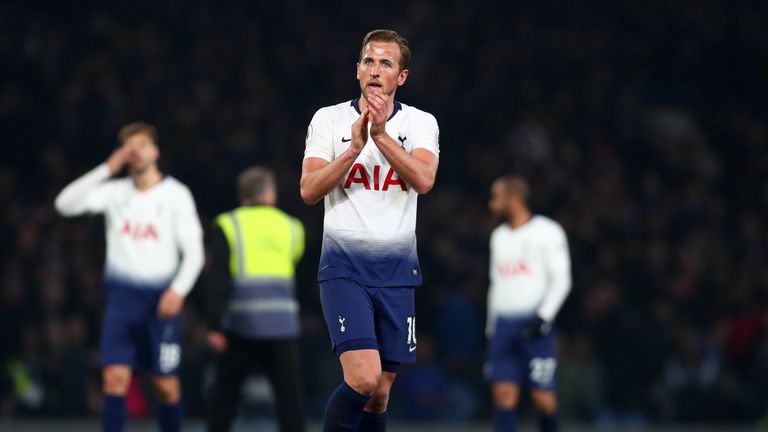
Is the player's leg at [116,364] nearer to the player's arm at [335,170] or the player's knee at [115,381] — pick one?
the player's knee at [115,381]

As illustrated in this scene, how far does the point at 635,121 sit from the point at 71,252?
877 cm

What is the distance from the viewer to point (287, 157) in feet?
57.6

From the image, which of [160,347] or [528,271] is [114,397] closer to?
[160,347]

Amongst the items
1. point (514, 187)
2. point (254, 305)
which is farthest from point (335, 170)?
point (514, 187)

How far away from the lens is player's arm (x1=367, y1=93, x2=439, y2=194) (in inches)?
242

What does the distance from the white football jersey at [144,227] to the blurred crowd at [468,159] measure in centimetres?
518

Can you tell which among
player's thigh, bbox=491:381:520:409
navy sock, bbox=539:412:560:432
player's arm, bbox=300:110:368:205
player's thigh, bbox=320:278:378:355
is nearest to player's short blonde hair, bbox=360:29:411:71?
player's arm, bbox=300:110:368:205

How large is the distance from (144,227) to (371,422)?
3.11 metres

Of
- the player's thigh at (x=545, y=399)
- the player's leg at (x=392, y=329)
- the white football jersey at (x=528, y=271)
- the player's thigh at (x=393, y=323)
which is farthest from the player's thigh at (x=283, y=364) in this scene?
the player's thigh at (x=393, y=323)

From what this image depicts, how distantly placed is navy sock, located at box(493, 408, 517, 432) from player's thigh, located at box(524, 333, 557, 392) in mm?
286

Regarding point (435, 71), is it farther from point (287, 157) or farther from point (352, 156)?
point (352, 156)

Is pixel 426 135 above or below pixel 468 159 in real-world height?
below

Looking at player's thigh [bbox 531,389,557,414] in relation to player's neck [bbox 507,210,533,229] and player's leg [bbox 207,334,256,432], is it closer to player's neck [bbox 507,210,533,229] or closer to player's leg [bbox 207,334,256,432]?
player's neck [bbox 507,210,533,229]

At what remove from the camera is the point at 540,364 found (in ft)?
33.9
